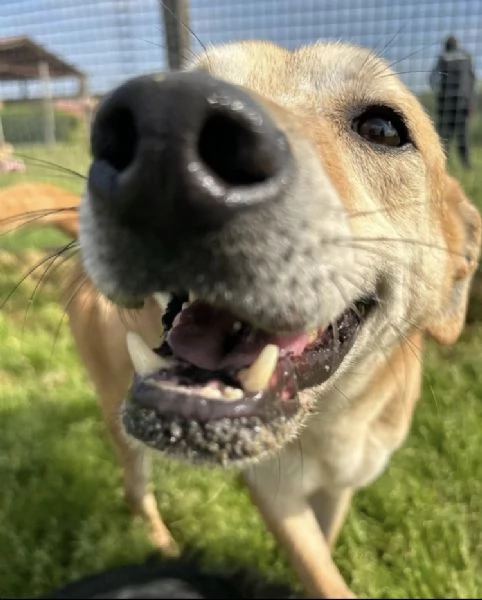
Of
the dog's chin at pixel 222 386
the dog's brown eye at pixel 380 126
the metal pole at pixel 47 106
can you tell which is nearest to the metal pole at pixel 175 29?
the dog's brown eye at pixel 380 126

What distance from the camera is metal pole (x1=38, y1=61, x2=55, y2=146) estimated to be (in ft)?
28.4

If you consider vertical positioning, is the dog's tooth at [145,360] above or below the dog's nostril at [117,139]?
below

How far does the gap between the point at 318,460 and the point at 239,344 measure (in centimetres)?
113

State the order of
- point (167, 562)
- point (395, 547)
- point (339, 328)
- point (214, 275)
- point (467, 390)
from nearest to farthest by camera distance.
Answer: point (214, 275) → point (339, 328) → point (167, 562) → point (395, 547) → point (467, 390)

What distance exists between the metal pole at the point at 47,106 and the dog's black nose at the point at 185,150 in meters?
7.49

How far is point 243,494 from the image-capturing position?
357cm

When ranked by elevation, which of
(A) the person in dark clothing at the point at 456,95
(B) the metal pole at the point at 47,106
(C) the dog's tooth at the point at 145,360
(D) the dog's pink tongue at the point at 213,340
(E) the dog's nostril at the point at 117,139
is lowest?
(B) the metal pole at the point at 47,106

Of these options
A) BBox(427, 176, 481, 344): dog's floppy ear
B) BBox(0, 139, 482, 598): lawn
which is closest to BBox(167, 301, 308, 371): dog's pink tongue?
BBox(0, 139, 482, 598): lawn

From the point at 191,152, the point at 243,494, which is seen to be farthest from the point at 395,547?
the point at 191,152

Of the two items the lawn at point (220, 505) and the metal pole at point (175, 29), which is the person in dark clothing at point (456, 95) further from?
the lawn at point (220, 505)

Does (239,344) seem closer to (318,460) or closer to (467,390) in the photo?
(318,460)

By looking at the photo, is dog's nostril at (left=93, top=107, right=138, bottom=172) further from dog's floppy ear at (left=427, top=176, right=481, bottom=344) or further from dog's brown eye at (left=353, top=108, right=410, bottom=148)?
dog's floppy ear at (left=427, top=176, right=481, bottom=344)

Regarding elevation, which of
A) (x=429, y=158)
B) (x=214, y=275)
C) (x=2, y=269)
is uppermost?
(x=214, y=275)

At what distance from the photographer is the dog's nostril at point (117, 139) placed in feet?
4.41
